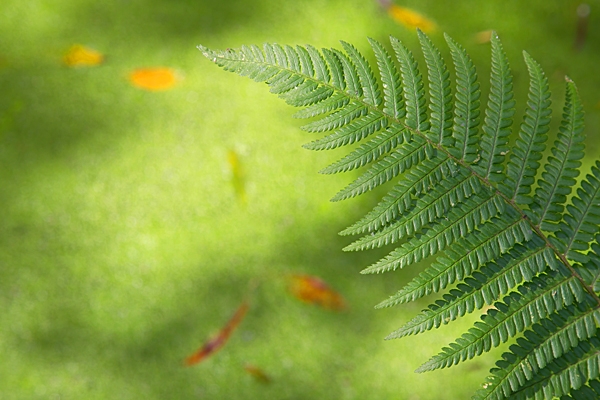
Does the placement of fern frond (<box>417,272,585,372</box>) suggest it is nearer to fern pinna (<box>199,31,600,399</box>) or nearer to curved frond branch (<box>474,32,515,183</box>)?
fern pinna (<box>199,31,600,399</box>)

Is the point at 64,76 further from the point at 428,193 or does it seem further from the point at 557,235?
the point at 557,235

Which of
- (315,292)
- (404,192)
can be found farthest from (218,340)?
(404,192)

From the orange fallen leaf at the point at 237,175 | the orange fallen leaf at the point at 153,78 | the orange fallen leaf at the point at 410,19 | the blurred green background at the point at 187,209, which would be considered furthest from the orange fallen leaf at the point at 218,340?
the orange fallen leaf at the point at 410,19

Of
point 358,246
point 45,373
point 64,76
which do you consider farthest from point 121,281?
point 358,246

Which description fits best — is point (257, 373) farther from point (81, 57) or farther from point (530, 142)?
point (81, 57)

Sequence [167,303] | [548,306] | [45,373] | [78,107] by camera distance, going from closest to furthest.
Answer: [548,306]
[45,373]
[167,303]
[78,107]

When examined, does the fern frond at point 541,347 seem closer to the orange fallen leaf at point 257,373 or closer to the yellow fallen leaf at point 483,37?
the orange fallen leaf at point 257,373
